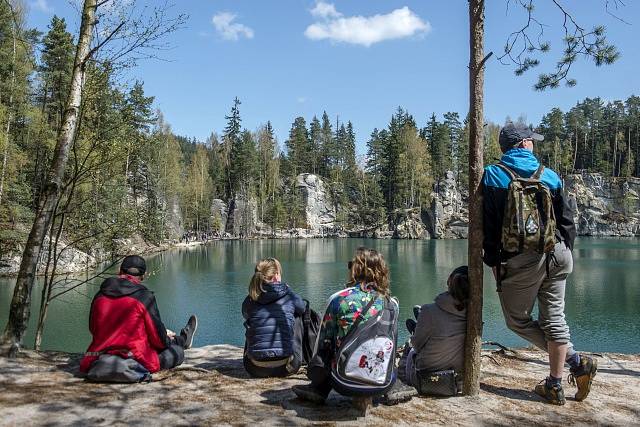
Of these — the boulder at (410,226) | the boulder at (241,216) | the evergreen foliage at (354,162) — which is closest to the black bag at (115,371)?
the evergreen foliage at (354,162)

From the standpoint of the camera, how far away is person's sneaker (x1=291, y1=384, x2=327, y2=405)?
321cm

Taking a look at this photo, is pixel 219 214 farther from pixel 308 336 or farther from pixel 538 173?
pixel 538 173

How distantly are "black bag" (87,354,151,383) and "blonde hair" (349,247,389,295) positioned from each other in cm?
188

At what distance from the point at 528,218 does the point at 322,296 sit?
1869 cm

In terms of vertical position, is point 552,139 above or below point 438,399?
above

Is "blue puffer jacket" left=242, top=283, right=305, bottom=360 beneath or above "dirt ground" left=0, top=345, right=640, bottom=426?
above

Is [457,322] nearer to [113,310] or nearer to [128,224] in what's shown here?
[113,310]

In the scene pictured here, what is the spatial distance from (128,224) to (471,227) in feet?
20.3

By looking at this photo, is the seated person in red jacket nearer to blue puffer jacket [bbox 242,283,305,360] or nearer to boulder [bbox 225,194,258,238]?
blue puffer jacket [bbox 242,283,305,360]

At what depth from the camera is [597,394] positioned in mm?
3557

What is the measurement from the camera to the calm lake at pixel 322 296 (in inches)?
572

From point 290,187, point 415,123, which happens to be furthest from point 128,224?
point 415,123

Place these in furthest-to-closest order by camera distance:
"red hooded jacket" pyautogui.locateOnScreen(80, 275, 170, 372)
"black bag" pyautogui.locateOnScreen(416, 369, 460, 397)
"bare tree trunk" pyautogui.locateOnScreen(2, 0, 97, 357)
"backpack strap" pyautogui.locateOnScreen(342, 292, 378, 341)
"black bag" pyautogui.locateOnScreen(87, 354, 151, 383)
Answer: "bare tree trunk" pyautogui.locateOnScreen(2, 0, 97, 357) → "red hooded jacket" pyautogui.locateOnScreen(80, 275, 170, 372) → "black bag" pyautogui.locateOnScreen(87, 354, 151, 383) → "black bag" pyautogui.locateOnScreen(416, 369, 460, 397) → "backpack strap" pyautogui.locateOnScreen(342, 292, 378, 341)

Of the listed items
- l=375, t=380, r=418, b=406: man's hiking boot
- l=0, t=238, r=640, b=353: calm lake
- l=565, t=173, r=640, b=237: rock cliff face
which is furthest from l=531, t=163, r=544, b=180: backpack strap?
l=565, t=173, r=640, b=237: rock cliff face
